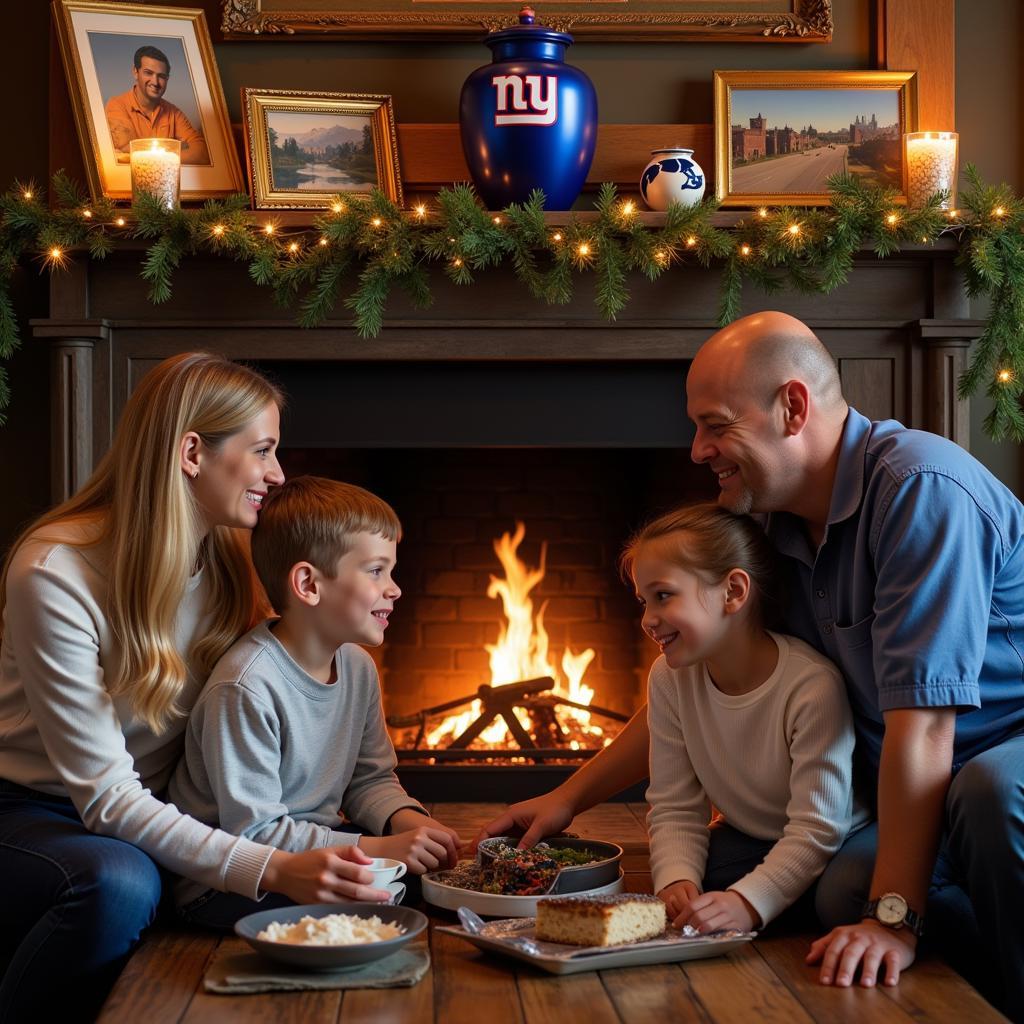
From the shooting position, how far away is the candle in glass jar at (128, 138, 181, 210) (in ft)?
8.54

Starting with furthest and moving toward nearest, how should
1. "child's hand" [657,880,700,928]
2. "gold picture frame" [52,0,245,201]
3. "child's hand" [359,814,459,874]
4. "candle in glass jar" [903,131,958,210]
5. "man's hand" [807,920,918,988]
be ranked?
"gold picture frame" [52,0,245,201] → "candle in glass jar" [903,131,958,210] → "child's hand" [359,814,459,874] → "child's hand" [657,880,700,928] → "man's hand" [807,920,918,988]

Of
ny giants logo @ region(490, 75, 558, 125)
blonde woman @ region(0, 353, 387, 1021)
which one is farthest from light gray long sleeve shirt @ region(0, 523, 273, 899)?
ny giants logo @ region(490, 75, 558, 125)

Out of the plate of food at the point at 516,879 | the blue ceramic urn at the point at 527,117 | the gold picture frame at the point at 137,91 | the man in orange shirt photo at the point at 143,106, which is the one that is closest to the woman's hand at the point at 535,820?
the plate of food at the point at 516,879

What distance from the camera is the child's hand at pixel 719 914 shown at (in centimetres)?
167

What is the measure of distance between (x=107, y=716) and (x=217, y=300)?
1125 millimetres

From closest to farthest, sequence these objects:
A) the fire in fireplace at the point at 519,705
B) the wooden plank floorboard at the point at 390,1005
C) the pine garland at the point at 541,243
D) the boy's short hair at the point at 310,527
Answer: the wooden plank floorboard at the point at 390,1005 → the boy's short hair at the point at 310,527 → the pine garland at the point at 541,243 → the fire in fireplace at the point at 519,705

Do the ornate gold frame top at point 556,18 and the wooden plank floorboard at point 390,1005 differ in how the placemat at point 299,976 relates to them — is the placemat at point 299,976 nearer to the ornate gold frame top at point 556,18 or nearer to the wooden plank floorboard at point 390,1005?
the wooden plank floorboard at point 390,1005

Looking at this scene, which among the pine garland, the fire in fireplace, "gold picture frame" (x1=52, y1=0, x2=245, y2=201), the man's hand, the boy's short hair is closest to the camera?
the man's hand

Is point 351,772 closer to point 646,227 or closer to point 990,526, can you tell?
point 990,526

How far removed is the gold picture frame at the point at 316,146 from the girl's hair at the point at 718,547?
3.92ft

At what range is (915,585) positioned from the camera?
1727 mm

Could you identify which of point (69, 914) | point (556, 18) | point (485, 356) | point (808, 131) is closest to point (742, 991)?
point (69, 914)

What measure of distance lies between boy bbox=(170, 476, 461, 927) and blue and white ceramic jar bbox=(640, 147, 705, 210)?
1.04 metres

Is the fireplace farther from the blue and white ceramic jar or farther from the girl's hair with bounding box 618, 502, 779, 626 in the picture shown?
the girl's hair with bounding box 618, 502, 779, 626
